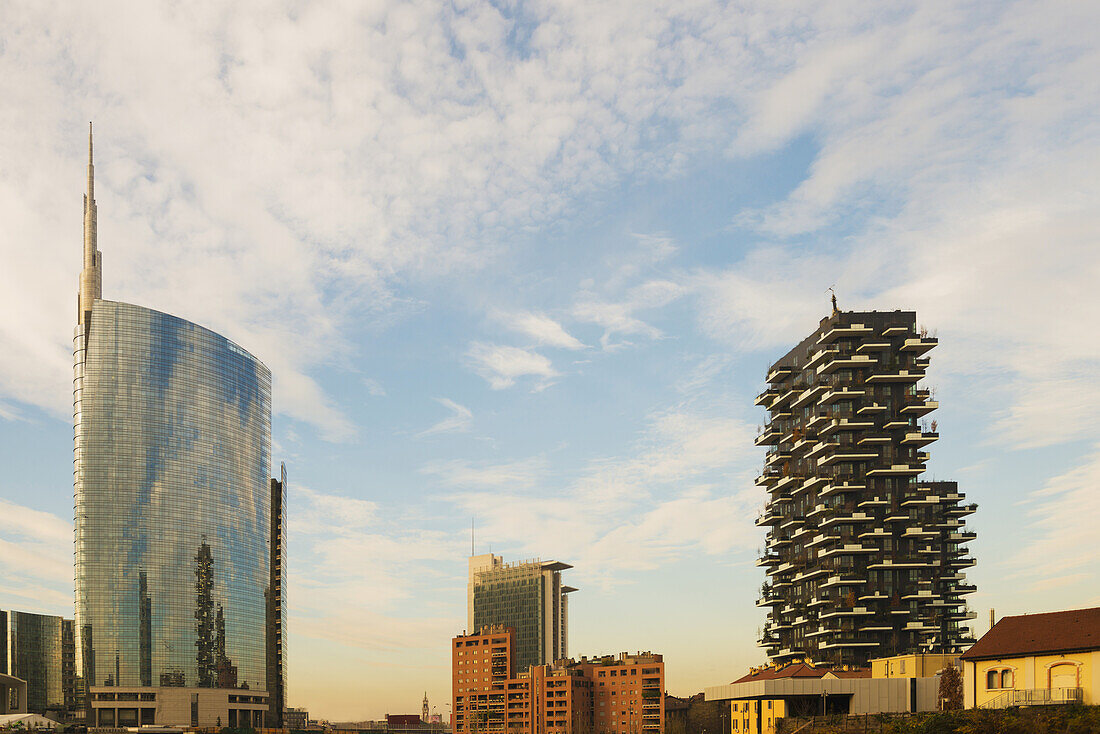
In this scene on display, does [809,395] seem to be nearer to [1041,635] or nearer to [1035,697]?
[1041,635]

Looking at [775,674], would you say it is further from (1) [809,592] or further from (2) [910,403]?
(2) [910,403]

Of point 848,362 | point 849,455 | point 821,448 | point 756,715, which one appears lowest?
point 756,715

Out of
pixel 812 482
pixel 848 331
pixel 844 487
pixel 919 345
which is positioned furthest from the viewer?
pixel 812 482

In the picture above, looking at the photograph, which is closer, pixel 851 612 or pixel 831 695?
pixel 831 695

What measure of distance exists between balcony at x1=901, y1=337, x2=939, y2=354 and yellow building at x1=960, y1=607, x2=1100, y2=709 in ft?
239

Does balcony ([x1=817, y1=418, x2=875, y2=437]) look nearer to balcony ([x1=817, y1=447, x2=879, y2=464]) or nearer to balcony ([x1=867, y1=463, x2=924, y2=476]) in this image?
balcony ([x1=817, y1=447, x2=879, y2=464])

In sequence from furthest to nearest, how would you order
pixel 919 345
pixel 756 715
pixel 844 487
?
pixel 919 345
pixel 844 487
pixel 756 715

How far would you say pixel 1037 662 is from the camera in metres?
76.9

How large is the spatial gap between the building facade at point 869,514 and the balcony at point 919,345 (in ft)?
0.48

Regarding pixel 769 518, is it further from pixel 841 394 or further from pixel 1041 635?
pixel 1041 635

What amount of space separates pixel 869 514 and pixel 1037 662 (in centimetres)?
7067

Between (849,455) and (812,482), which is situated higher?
(849,455)

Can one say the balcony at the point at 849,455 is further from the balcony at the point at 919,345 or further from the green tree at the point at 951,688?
the green tree at the point at 951,688

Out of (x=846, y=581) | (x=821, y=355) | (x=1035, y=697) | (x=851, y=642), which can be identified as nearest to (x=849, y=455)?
(x=821, y=355)
